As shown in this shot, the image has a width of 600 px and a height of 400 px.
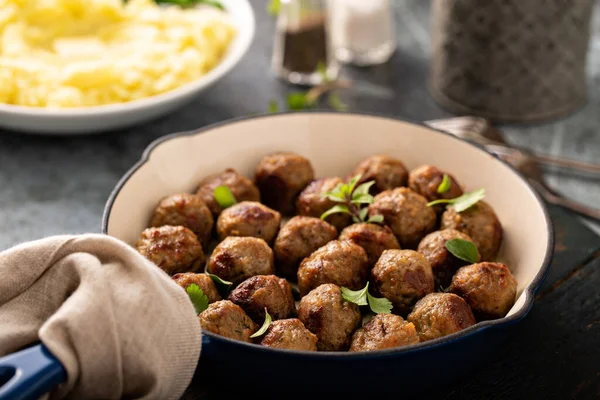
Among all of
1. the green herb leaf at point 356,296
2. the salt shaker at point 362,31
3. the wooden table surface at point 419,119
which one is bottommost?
the wooden table surface at point 419,119

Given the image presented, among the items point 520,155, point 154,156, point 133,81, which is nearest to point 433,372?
point 154,156

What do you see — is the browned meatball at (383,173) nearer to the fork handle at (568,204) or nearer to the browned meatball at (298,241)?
the browned meatball at (298,241)

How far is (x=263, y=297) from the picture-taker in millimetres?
2055

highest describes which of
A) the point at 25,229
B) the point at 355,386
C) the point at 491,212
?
the point at 491,212

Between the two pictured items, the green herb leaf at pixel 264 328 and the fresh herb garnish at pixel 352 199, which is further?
the fresh herb garnish at pixel 352 199

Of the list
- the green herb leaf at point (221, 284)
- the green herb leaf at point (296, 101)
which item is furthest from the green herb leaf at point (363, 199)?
the green herb leaf at point (296, 101)

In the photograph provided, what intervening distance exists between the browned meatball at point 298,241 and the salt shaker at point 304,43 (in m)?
1.64

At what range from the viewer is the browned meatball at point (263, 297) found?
6.70 ft

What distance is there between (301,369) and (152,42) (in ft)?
7.61

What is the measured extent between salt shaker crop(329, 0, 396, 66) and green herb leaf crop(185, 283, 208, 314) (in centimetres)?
217

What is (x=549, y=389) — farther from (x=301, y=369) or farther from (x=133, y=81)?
(x=133, y=81)

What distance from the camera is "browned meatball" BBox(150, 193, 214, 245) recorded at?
242cm

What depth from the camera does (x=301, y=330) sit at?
1.93m

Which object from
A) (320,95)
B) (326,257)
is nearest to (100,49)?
(320,95)
